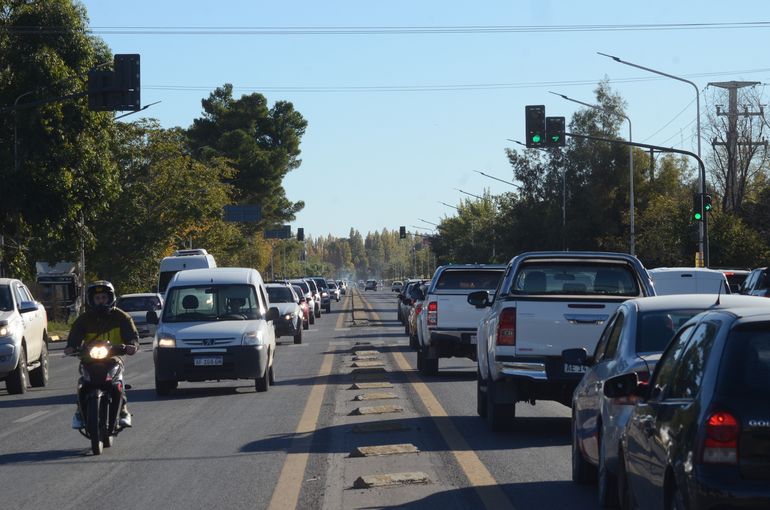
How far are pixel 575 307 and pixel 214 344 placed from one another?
795 centimetres

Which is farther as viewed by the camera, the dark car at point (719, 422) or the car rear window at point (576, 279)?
the car rear window at point (576, 279)

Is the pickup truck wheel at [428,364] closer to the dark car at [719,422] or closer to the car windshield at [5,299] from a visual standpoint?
the car windshield at [5,299]

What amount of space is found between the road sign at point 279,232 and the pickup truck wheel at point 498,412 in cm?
10530

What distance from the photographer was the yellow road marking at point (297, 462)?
1020 centimetres

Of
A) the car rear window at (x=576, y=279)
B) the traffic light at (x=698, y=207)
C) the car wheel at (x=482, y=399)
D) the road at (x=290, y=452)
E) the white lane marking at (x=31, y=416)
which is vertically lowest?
the white lane marking at (x=31, y=416)

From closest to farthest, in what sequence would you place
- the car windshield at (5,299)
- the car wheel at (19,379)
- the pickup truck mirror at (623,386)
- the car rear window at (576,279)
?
the pickup truck mirror at (623,386) < the car rear window at (576,279) < the car wheel at (19,379) < the car windshield at (5,299)

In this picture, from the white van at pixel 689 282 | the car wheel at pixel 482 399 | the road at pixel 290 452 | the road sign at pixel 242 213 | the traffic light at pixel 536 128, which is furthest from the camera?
the road sign at pixel 242 213

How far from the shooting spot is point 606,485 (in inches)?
368

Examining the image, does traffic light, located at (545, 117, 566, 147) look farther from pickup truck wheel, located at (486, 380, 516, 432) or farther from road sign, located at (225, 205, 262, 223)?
road sign, located at (225, 205, 262, 223)

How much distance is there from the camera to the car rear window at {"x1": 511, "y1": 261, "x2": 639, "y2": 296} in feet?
49.6

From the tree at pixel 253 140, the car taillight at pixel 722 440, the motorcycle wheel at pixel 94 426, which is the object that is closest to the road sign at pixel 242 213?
the tree at pixel 253 140

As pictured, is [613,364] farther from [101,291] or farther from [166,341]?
[166,341]

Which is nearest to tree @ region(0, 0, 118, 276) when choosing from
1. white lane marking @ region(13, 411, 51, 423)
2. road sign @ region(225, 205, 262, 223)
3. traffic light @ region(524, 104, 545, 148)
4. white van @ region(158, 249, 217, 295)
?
white van @ region(158, 249, 217, 295)

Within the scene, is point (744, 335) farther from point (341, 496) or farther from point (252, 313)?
point (252, 313)
